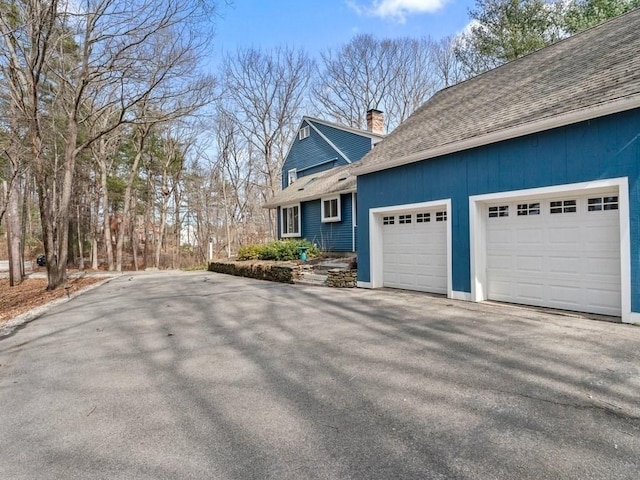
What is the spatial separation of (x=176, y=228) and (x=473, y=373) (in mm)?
28120

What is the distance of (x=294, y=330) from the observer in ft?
18.6

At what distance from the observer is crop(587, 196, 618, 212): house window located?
5.75m

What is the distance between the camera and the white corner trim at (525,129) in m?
5.37

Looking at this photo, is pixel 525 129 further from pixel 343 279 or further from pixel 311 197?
pixel 311 197

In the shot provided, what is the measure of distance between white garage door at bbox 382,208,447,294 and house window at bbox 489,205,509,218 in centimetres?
110

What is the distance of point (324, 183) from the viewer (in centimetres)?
1588

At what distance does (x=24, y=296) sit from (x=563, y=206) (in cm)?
1419

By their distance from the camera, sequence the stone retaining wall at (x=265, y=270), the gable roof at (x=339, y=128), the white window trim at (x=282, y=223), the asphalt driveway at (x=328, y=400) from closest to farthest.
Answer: the asphalt driveway at (x=328, y=400)
the stone retaining wall at (x=265, y=270)
the gable roof at (x=339, y=128)
the white window trim at (x=282, y=223)

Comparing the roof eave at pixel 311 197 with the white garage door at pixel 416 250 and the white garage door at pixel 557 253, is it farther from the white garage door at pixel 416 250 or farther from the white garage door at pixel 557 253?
the white garage door at pixel 557 253

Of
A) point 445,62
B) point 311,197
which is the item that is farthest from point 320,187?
point 445,62

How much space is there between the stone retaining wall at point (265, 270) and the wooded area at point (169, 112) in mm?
5748

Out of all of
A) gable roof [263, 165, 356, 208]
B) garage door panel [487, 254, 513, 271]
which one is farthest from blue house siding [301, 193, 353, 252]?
garage door panel [487, 254, 513, 271]

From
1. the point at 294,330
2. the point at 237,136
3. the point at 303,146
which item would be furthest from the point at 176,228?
the point at 294,330

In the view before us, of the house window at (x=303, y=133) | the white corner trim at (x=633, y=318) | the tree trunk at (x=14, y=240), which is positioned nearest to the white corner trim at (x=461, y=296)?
the white corner trim at (x=633, y=318)
